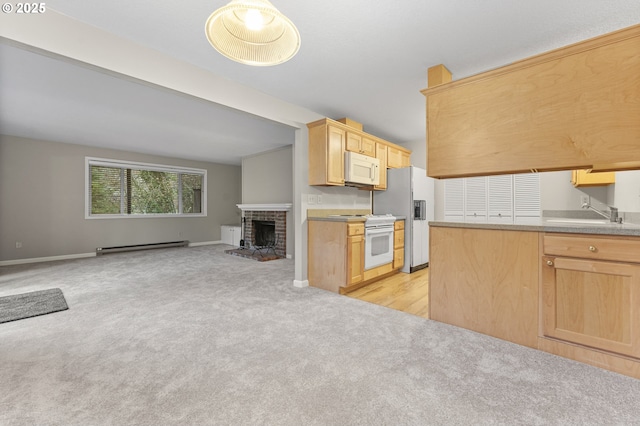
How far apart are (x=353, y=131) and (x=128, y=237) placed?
19.9 feet

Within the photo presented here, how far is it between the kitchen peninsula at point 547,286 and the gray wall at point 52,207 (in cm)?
707

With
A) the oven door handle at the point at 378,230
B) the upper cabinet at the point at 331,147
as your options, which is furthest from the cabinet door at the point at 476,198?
the upper cabinet at the point at 331,147

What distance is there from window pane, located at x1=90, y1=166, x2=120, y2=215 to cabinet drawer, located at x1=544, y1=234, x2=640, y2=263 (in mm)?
8018

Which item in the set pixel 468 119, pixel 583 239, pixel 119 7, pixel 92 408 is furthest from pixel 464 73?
pixel 92 408

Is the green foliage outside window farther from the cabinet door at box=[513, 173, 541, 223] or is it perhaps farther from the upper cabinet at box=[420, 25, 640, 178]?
the cabinet door at box=[513, 173, 541, 223]

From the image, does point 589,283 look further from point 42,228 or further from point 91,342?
point 42,228

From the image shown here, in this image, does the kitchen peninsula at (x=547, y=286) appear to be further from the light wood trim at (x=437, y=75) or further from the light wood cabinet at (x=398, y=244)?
the light wood cabinet at (x=398, y=244)

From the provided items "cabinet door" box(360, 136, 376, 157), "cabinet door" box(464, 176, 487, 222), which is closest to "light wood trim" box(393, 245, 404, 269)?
"cabinet door" box(464, 176, 487, 222)

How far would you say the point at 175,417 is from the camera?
1.34m

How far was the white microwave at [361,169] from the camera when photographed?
12.8 ft

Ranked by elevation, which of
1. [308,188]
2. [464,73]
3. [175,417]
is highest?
[464,73]

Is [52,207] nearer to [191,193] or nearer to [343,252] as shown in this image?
[191,193]

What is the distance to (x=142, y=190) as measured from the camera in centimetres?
694

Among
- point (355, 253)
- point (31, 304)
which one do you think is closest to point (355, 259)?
point (355, 253)
